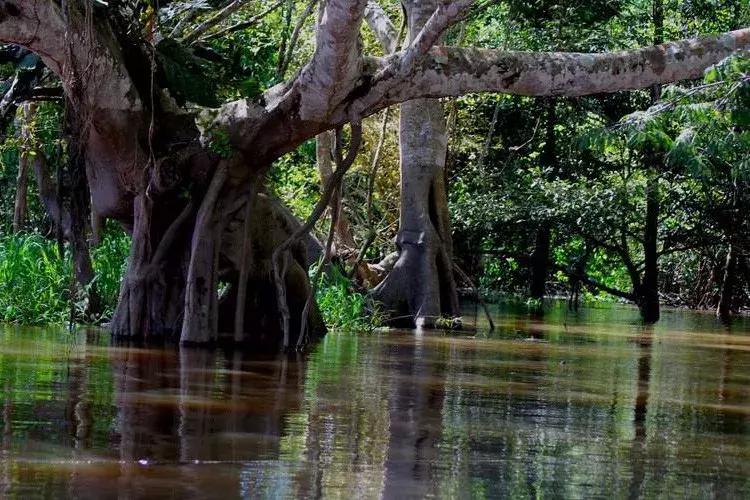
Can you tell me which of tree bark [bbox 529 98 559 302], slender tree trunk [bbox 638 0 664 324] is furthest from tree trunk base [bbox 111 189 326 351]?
tree bark [bbox 529 98 559 302]

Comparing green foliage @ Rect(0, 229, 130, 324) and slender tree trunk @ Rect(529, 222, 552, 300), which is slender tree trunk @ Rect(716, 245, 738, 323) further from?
green foliage @ Rect(0, 229, 130, 324)

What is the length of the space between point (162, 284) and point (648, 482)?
304 inches

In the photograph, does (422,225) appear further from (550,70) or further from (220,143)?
(220,143)

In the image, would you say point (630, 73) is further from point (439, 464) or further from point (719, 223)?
point (719, 223)

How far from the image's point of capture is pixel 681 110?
41.5 ft

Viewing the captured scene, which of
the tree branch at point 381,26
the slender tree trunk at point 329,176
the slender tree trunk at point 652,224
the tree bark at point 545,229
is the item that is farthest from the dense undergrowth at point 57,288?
the tree bark at point 545,229

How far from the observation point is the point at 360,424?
6.57 metres

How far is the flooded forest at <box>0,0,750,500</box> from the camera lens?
562 centimetres

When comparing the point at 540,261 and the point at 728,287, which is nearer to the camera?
the point at 540,261

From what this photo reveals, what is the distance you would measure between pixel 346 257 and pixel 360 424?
13.8 meters

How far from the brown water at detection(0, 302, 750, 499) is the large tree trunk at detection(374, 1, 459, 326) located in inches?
182

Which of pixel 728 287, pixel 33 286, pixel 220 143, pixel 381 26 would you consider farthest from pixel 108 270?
pixel 728 287

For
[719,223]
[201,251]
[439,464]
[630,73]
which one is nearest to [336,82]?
[201,251]

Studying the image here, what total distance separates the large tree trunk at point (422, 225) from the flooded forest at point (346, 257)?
1.5 inches
